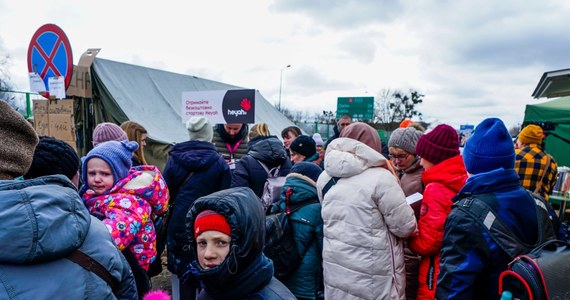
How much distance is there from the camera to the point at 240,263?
1.59 metres

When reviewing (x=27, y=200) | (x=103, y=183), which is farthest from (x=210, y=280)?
(x=103, y=183)

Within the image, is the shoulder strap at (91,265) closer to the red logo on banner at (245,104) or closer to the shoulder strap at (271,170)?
the shoulder strap at (271,170)

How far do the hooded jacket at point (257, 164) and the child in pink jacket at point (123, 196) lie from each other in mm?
1168

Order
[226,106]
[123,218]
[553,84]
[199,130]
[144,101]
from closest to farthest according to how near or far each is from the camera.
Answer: [123,218] → [199,130] → [226,106] → [144,101] → [553,84]

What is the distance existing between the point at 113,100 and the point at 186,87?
3135 millimetres

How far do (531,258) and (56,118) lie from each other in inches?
248

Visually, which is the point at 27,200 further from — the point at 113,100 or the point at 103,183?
the point at 113,100

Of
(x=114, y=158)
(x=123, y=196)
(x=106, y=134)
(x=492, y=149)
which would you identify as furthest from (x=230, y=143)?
(x=492, y=149)

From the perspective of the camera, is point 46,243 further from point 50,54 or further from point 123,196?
point 50,54

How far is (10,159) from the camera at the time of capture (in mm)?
1213

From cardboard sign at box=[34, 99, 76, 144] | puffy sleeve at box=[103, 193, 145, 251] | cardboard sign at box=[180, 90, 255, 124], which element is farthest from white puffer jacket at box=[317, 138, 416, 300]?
cardboard sign at box=[34, 99, 76, 144]

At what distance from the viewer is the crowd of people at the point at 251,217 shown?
3.48 ft

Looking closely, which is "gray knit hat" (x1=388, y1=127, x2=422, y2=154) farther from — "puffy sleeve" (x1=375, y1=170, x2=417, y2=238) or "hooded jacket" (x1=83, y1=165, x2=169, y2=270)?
"hooded jacket" (x1=83, y1=165, x2=169, y2=270)

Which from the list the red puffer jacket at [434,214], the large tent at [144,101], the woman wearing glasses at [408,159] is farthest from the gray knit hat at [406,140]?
the large tent at [144,101]
